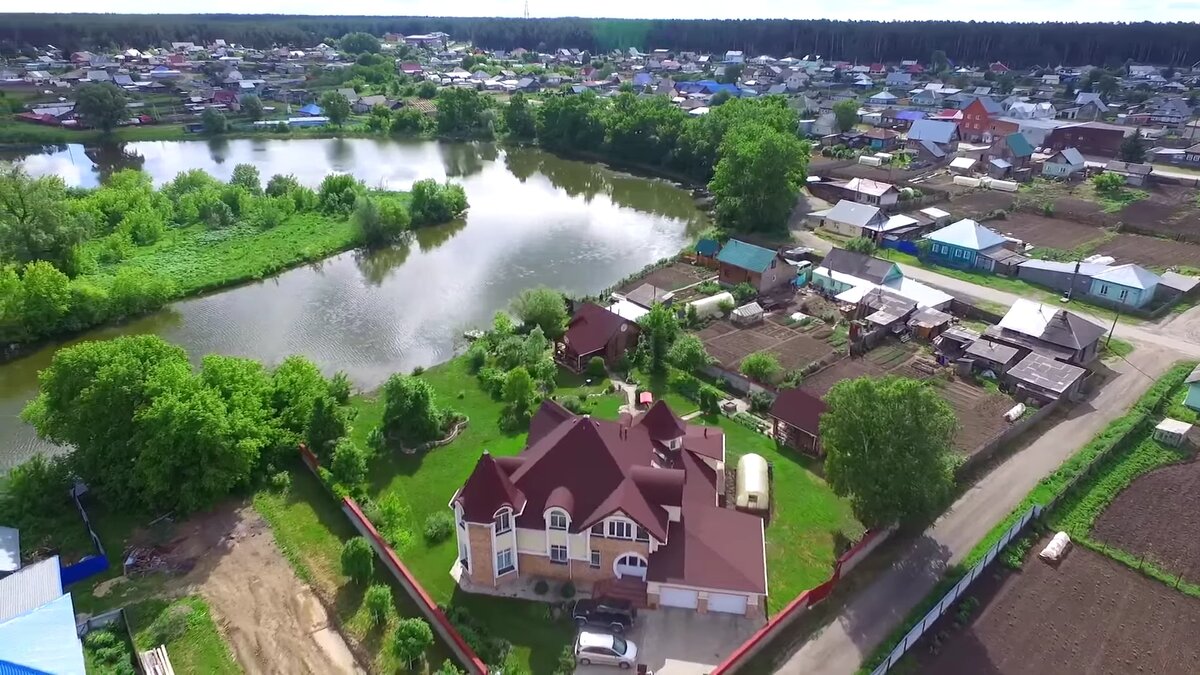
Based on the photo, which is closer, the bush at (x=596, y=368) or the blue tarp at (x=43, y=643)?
the blue tarp at (x=43, y=643)

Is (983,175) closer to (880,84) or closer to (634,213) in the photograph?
(634,213)

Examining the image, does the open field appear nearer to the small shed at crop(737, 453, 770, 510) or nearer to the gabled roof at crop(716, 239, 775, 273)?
the gabled roof at crop(716, 239, 775, 273)

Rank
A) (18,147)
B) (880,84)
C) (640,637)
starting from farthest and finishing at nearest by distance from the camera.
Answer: (880,84) < (18,147) < (640,637)

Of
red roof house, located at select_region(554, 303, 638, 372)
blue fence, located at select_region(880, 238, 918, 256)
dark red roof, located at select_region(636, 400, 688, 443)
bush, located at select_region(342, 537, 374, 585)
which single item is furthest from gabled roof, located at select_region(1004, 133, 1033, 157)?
bush, located at select_region(342, 537, 374, 585)

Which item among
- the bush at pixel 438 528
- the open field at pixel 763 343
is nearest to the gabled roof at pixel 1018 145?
the open field at pixel 763 343

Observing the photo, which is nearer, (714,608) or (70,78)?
(714,608)

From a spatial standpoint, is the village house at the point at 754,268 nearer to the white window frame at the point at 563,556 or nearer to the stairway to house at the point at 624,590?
the stairway to house at the point at 624,590

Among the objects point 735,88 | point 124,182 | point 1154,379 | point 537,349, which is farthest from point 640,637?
point 735,88
